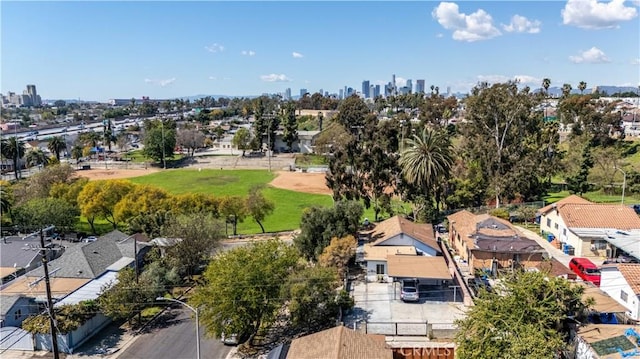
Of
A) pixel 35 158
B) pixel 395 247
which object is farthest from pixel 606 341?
pixel 35 158

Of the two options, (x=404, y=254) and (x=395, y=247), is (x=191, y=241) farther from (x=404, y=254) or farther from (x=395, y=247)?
(x=404, y=254)

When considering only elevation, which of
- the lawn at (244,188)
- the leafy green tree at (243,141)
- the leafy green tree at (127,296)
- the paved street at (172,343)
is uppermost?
the leafy green tree at (243,141)

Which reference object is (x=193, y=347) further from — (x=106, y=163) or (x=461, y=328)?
(x=106, y=163)

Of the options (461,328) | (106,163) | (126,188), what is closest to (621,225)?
(461,328)

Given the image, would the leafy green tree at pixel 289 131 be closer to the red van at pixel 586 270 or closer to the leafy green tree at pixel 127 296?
the leafy green tree at pixel 127 296

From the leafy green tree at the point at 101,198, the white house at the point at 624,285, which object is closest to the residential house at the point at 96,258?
the leafy green tree at the point at 101,198
